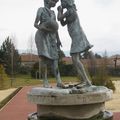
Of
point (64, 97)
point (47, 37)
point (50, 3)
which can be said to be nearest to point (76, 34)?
point (47, 37)

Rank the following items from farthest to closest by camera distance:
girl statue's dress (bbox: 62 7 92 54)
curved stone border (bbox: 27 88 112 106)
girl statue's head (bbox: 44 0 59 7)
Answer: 1. girl statue's head (bbox: 44 0 59 7)
2. girl statue's dress (bbox: 62 7 92 54)
3. curved stone border (bbox: 27 88 112 106)

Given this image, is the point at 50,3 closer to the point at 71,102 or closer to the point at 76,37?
the point at 76,37

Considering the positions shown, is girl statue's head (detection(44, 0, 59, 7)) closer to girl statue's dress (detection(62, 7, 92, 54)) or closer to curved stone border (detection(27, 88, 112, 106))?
girl statue's dress (detection(62, 7, 92, 54))

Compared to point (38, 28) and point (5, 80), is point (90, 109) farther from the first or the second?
point (5, 80)

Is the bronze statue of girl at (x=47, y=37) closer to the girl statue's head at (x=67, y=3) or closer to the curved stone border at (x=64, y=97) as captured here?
the girl statue's head at (x=67, y=3)

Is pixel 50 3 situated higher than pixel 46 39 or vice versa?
pixel 50 3

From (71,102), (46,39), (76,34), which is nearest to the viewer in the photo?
(71,102)

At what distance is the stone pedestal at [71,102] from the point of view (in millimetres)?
8234

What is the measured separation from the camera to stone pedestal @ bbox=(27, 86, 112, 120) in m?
8.23

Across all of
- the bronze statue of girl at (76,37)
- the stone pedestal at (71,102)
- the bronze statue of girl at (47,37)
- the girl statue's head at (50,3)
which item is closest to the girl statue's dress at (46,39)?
the bronze statue of girl at (47,37)

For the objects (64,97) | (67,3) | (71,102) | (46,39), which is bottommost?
(71,102)

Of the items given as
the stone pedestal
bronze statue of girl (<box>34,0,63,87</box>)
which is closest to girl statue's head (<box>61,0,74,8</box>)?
bronze statue of girl (<box>34,0,63,87</box>)

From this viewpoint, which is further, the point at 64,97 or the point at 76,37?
the point at 76,37

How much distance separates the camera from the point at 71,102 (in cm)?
820
